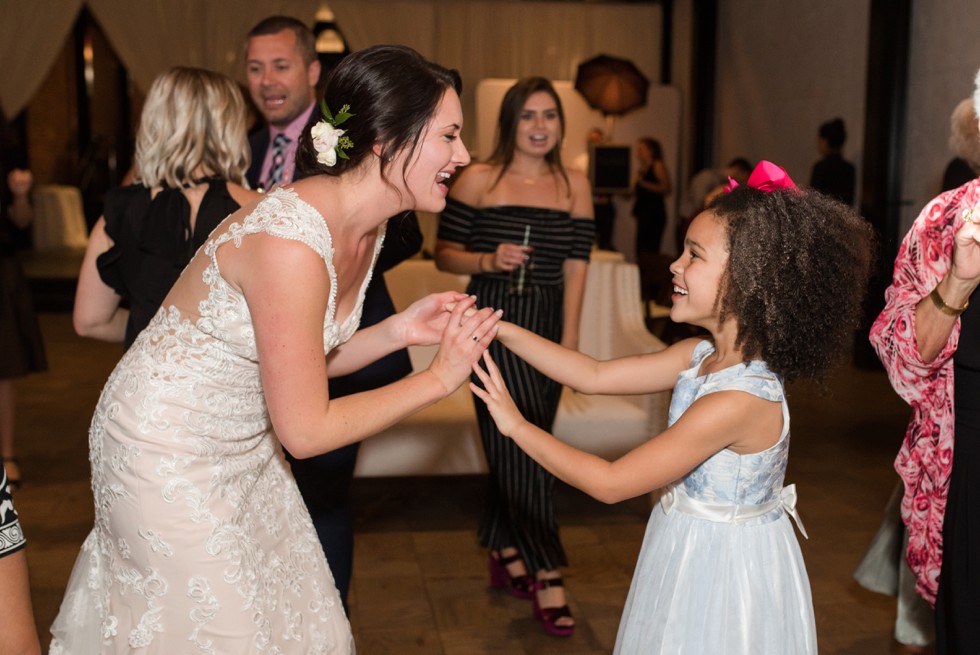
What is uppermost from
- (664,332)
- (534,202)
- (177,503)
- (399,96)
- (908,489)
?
(399,96)

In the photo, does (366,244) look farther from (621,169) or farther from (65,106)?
(65,106)

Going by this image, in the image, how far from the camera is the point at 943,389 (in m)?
2.29

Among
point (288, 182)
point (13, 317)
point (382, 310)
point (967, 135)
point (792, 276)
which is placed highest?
point (967, 135)

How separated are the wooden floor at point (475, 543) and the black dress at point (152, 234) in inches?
51.8

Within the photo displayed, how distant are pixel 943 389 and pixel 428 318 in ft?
3.75

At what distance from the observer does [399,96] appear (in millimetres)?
1832

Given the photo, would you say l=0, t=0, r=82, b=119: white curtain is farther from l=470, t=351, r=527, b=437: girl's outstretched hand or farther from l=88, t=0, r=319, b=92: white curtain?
l=470, t=351, r=527, b=437: girl's outstretched hand

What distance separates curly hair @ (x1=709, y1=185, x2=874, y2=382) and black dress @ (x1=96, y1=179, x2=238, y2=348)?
1.23m

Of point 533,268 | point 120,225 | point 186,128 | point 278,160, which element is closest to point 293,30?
point 278,160

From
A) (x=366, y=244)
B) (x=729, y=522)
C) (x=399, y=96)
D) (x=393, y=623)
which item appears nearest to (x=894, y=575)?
(x=729, y=522)

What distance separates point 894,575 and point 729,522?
1.32 meters

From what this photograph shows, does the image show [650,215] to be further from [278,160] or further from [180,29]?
[278,160]

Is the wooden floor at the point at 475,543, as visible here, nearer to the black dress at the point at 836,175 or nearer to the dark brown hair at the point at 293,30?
the dark brown hair at the point at 293,30

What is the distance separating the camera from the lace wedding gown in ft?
5.94
